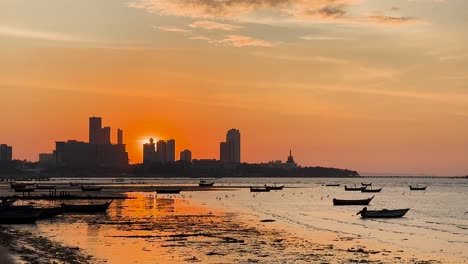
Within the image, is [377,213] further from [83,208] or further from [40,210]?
[40,210]

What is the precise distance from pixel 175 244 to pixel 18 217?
25786 millimetres

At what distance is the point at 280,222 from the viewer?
9138cm

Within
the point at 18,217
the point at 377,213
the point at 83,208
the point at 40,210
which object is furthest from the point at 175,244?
the point at 377,213

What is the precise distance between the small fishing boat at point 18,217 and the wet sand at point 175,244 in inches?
48.2

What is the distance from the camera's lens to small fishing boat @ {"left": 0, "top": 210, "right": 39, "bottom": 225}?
7589 centimetres

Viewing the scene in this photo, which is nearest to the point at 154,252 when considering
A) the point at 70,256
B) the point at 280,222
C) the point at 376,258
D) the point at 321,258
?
the point at 70,256

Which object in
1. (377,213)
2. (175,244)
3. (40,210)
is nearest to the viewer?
(175,244)

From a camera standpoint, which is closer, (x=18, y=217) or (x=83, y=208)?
(x=18, y=217)

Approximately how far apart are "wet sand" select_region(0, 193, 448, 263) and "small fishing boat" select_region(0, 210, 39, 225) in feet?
4.02

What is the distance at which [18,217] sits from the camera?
76812 millimetres

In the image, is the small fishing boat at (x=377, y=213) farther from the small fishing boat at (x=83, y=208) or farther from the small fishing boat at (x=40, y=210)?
the small fishing boat at (x=40, y=210)

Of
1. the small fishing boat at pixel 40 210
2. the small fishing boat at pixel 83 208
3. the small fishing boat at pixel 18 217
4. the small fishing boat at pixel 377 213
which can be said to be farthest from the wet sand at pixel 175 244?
the small fishing boat at pixel 377 213

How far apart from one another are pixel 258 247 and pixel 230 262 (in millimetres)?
9783

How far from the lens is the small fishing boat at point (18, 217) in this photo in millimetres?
75887
